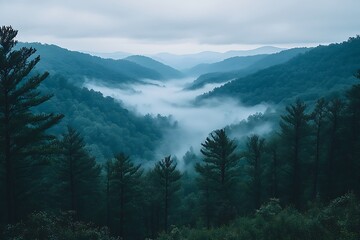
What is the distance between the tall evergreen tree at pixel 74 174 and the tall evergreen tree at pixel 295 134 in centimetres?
1729

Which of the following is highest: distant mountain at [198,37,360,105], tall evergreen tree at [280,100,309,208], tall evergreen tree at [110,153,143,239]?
distant mountain at [198,37,360,105]

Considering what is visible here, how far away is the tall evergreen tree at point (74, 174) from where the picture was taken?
87.8 feet

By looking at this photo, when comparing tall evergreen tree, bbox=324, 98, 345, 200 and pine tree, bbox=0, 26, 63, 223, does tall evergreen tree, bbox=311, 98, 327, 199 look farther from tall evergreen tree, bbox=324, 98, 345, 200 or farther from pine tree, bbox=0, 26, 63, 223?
pine tree, bbox=0, 26, 63, 223

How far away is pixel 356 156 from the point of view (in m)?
25.9

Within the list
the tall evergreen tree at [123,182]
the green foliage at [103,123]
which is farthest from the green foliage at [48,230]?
the green foliage at [103,123]

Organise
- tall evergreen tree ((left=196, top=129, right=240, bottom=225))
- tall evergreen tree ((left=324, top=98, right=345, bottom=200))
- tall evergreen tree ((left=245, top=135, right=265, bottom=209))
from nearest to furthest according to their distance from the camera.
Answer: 1. tall evergreen tree ((left=196, top=129, right=240, bottom=225))
2. tall evergreen tree ((left=324, top=98, right=345, bottom=200))
3. tall evergreen tree ((left=245, top=135, right=265, bottom=209))

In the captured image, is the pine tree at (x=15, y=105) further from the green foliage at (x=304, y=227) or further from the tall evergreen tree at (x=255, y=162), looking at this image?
the tall evergreen tree at (x=255, y=162)

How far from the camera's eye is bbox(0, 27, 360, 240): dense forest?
12.6 meters

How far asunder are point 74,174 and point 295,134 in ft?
61.4

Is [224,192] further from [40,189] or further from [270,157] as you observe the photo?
[40,189]

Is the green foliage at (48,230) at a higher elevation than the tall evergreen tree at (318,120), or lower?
lower

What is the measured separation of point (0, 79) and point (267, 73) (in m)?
192

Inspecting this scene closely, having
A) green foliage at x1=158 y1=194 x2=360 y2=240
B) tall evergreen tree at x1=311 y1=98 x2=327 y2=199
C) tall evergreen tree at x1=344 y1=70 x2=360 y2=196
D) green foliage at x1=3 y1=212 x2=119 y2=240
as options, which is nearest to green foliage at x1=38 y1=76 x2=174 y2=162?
tall evergreen tree at x1=311 y1=98 x2=327 y2=199

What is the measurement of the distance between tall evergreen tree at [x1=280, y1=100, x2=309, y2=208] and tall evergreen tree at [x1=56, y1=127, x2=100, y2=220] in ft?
56.7
